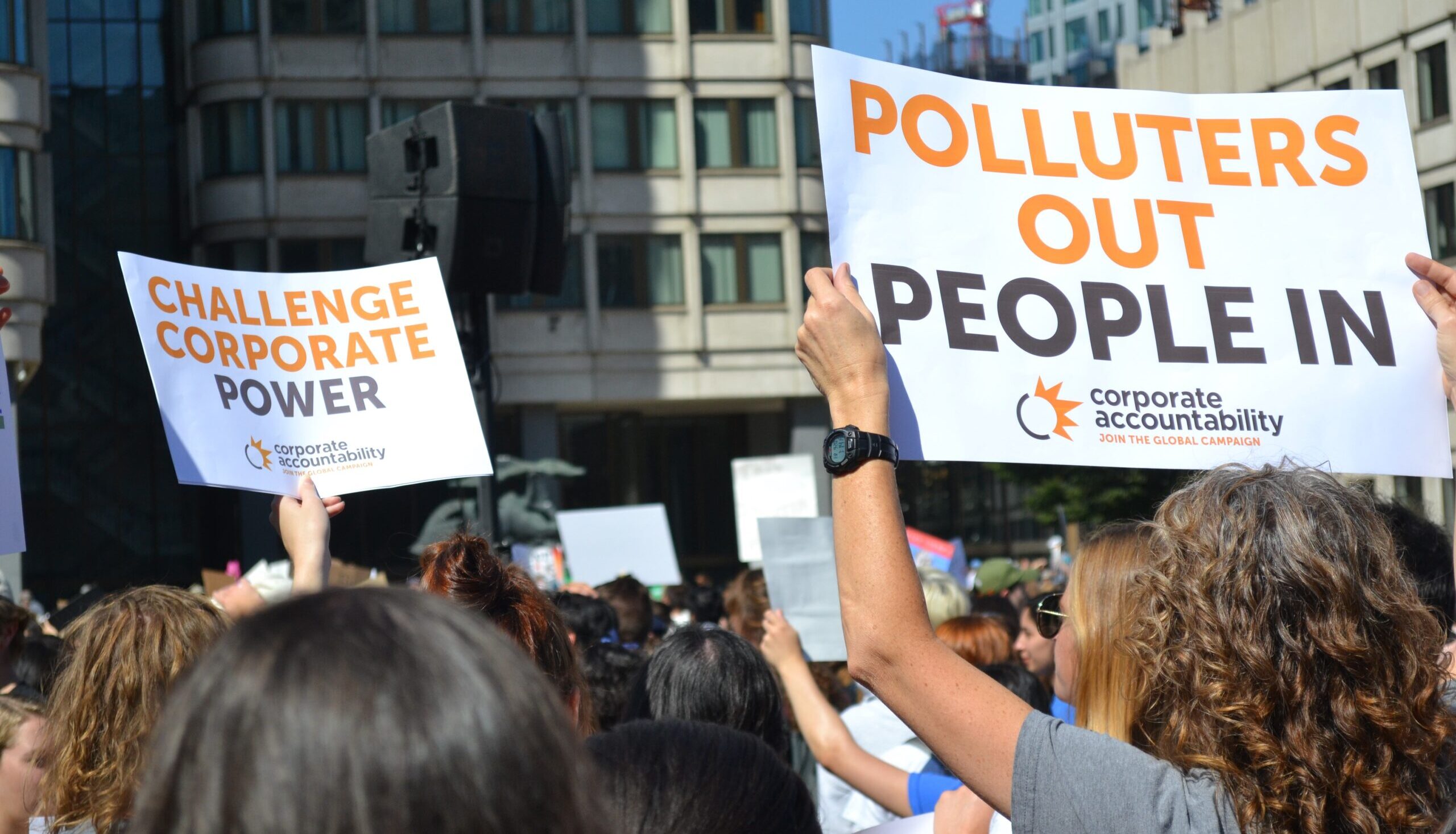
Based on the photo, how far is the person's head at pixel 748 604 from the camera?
707cm

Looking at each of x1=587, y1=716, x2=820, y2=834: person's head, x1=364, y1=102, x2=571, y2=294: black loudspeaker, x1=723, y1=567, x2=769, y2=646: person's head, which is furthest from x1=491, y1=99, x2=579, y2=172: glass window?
x1=587, y1=716, x2=820, y2=834: person's head

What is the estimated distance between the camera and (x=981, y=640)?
194 inches

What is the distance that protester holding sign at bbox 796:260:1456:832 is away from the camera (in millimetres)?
1823

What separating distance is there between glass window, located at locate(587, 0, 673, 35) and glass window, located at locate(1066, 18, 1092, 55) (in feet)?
198

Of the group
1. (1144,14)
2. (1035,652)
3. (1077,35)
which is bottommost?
(1035,652)

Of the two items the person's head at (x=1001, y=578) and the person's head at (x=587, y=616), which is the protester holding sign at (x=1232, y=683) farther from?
the person's head at (x=1001, y=578)

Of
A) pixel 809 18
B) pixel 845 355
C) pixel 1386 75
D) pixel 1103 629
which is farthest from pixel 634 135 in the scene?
pixel 1103 629

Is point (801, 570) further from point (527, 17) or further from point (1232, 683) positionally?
point (527, 17)

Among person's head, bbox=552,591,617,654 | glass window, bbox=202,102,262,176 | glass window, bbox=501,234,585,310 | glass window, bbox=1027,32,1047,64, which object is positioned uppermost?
glass window, bbox=1027,32,1047,64

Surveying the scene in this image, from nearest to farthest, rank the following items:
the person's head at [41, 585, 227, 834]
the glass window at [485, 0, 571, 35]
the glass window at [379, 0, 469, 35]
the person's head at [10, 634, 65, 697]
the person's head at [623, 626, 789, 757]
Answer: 1. the person's head at [41, 585, 227, 834]
2. the person's head at [623, 626, 789, 757]
3. the person's head at [10, 634, 65, 697]
4. the glass window at [379, 0, 469, 35]
5. the glass window at [485, 0, 571, 35]

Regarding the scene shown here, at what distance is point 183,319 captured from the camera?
416 centimetres

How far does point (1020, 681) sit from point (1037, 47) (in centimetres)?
9785

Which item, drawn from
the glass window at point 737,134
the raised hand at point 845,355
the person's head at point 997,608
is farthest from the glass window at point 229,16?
the raised hand at point 845,355

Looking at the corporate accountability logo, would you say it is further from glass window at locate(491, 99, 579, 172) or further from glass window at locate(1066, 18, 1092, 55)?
glass window at locate(1066, 18, 1092, 55)
